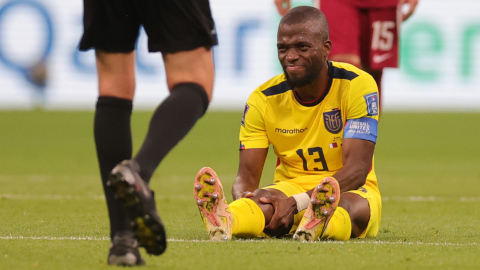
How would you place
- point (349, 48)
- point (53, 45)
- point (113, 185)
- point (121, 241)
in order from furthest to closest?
1. point (53, 45)
2. point (349, 48)
3. point (121, 241)
4. point (113, 185)

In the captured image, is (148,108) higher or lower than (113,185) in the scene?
lower

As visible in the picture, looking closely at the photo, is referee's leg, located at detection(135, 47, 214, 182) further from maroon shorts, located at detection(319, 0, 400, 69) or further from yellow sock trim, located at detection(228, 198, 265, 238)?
maroon shorts, located at detection(319, 0, 400, 69)

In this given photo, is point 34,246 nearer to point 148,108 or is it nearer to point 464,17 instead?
point 148,108

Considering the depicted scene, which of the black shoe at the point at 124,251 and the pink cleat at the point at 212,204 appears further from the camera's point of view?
the pink cleat at the point at 212,204

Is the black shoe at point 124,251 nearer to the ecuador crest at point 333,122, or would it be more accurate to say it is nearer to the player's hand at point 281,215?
the player's hand at point 281,215

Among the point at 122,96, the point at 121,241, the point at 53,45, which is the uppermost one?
the point at 122,96

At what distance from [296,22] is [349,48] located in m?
1.25

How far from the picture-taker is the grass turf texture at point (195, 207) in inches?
96.4

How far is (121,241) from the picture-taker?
2229mm

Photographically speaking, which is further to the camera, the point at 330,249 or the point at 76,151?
the point at 76,151

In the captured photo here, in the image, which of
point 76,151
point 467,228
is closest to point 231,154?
point 76,151

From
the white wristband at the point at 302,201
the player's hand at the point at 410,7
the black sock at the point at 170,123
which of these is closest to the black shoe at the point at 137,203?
the black sock at the point at 170,123

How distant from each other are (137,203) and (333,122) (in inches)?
63.0

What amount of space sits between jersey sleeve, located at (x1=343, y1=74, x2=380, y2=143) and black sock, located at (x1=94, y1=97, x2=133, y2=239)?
1.27m
